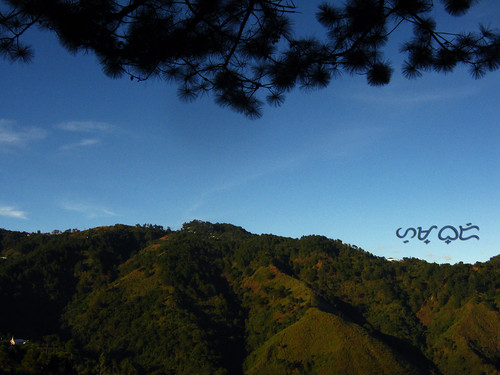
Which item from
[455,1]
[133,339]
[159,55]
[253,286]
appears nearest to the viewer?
[455,1]

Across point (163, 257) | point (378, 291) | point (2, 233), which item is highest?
point (2, 233)

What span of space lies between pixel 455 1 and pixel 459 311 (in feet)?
306

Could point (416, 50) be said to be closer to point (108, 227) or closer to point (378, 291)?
point (378, 291)

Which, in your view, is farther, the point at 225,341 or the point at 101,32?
the point at 225,341

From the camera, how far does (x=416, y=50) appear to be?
23.5 feet

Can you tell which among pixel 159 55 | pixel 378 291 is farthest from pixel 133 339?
pixel 159 55

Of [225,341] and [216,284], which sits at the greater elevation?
[216,284]

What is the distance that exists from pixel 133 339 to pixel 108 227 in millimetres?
61833

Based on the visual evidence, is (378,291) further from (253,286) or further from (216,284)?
(216,284)

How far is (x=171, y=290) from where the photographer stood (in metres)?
89.6

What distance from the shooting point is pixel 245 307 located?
92875mm

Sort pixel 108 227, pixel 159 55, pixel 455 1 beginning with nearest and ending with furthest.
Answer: pixel 455 1 < pixel 159 55 < pixel 108 227

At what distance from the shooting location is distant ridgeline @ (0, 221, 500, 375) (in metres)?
68.9

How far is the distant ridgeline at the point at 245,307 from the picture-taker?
2714 inches
